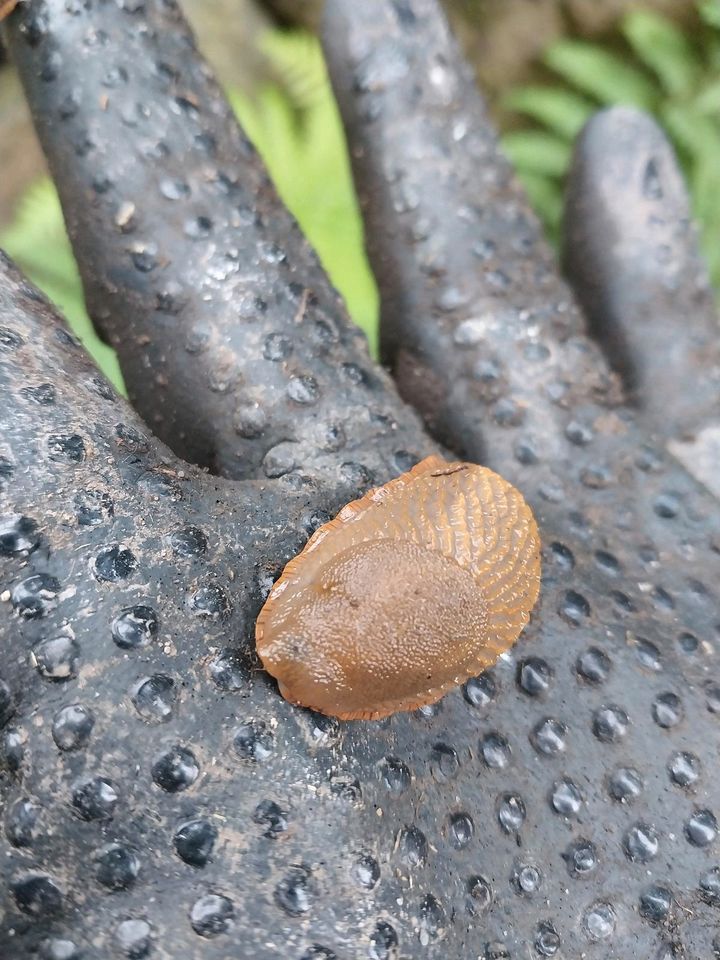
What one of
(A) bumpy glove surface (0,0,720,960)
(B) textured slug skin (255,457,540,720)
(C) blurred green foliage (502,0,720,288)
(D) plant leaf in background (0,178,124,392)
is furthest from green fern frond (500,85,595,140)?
(B) textured slug skin (255,457,540,720)

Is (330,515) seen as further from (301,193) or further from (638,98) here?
(638,98)

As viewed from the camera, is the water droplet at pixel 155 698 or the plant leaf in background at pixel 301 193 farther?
the plant leaf in background at pixel 301 193

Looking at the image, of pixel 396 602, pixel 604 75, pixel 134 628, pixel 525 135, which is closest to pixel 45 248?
pixel 525 135

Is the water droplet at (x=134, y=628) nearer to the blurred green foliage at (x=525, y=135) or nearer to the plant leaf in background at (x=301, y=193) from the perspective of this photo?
the blurred green foliage at (x=525, y=135)

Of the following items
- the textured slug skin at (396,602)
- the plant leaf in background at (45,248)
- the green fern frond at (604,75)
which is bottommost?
the plant leaf in background at (45,248)

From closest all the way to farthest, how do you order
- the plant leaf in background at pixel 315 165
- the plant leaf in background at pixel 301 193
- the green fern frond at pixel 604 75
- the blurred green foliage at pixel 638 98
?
1. the blurred green foliage at pixel 638 98
2. the green fern frond at pixel 604 75
3. the plant leaf in background at pixel 301 193
4. the plant leaf in background at pixel 315 165

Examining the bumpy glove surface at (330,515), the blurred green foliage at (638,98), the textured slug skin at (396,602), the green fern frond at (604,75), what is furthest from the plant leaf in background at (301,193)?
the textured slug skin at (396,602)

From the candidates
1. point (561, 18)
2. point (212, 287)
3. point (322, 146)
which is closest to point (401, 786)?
point (212, 287)
